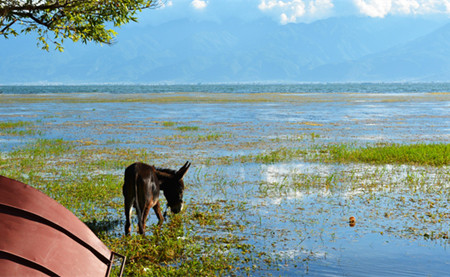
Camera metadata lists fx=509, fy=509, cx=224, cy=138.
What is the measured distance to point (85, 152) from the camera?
22.2 meters

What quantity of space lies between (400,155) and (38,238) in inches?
714

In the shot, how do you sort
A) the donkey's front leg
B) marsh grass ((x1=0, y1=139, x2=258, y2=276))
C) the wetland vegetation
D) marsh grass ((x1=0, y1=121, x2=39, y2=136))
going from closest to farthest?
marsh grass ((x1=0, y1=139, x2=258, y2=276))
the wetland vegetation
the donkey's front leg
marsh grass ((x1=0, y1=121, x2=39, y2=136))

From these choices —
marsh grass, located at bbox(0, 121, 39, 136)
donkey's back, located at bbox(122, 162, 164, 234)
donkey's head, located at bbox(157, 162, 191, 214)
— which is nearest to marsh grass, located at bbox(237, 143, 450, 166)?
donkey's head, located at bbox(157, 162, 191, 214)

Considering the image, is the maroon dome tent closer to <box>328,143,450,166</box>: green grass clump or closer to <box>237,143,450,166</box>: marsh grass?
<box>237,143,450,166</box>: marsh grass

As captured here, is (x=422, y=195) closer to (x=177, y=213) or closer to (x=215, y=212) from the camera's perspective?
(x=215, y=212)

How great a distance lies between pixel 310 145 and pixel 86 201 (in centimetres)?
1458

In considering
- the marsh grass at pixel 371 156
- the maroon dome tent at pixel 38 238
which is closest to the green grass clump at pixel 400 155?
the marsh grass at pixel 371 156

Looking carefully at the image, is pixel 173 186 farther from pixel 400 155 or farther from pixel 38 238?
pixel 400 155

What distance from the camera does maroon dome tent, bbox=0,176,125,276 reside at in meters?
3.45

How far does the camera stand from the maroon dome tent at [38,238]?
3453 millimetres

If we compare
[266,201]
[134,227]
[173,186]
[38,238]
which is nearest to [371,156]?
[266,201]

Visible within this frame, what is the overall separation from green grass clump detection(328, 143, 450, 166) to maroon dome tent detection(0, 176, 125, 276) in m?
16.6

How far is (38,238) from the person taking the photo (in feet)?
11.9

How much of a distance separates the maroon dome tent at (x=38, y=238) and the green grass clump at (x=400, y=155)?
16.6 metres
